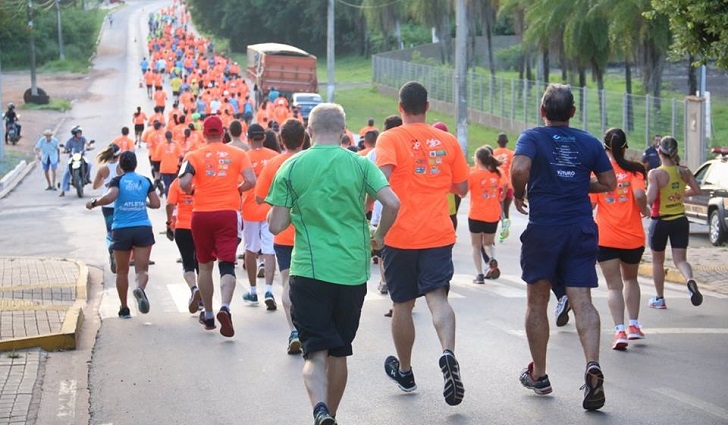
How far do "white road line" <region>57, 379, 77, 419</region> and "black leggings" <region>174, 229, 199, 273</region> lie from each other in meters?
2.82

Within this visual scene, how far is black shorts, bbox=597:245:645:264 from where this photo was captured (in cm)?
1038

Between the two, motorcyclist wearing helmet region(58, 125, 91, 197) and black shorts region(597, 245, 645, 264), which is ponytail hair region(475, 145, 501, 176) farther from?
motorcyclist wearing helmet region(58, 125, 91, 197)

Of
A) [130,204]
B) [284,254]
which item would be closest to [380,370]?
[284,254]

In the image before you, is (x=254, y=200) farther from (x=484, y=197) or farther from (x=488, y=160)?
(x=488, y=160)

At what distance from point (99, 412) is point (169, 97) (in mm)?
57231

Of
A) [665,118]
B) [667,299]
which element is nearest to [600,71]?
[665,118]

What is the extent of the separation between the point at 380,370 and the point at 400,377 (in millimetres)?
950

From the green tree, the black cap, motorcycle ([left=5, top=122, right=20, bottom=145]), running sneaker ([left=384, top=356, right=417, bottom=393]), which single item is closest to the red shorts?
the black cap

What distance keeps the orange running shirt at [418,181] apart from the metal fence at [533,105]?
24.0 m

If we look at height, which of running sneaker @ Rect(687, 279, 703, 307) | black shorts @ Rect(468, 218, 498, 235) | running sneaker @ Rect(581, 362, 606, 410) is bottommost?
running sneaker @ Rect(687, 279, 703, 307)

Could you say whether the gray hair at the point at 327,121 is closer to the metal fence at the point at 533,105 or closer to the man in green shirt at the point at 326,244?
the man in green shirt at the point at 326,244

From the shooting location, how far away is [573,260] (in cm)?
795

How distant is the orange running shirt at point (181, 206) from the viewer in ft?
40.0

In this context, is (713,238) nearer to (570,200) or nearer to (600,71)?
(570,200)
